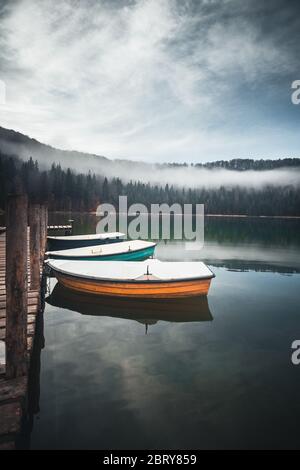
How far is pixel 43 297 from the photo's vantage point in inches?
623

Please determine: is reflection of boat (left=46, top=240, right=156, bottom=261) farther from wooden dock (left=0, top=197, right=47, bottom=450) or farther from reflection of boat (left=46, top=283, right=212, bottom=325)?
wooden dock (left=0, top=197, right=47, bottom=450)

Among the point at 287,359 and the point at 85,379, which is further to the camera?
the point at 287,359

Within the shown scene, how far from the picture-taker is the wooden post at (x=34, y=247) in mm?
12235

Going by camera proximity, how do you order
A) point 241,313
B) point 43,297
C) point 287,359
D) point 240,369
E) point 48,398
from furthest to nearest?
point 43,297
point 241,313
point 287,359
point 240,369
point 48,398

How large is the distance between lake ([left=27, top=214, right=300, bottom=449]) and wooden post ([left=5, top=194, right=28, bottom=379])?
6.56 feet

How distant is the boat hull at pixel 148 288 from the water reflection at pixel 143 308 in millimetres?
407

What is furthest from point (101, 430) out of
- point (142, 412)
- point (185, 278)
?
point (185, 278)

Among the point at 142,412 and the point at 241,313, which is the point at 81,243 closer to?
the point at 241,313

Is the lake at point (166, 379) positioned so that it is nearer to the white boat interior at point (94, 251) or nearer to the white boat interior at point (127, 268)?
the white boat interior at point (127, 268)

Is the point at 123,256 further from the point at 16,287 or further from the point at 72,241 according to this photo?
the point at 16,287

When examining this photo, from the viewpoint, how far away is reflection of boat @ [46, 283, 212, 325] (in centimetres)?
1329

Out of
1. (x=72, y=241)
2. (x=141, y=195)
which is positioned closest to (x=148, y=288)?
(x=72, y=241)

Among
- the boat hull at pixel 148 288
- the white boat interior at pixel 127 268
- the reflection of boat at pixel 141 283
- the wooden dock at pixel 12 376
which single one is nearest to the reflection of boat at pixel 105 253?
the white boat interior at pixel 127 268

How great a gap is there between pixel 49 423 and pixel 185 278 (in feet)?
26.4
